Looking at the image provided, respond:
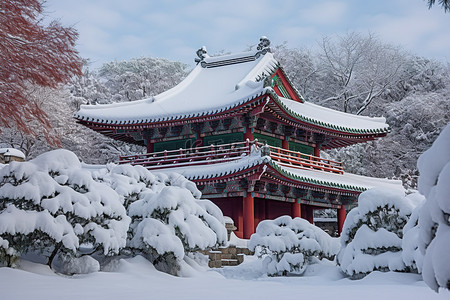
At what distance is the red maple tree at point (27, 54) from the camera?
7.34m

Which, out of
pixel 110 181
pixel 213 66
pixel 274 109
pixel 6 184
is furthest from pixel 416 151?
pixel 6 184

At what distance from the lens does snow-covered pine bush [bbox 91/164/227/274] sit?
1041 cm

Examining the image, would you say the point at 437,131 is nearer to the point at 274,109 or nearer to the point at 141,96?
the point at 274,109

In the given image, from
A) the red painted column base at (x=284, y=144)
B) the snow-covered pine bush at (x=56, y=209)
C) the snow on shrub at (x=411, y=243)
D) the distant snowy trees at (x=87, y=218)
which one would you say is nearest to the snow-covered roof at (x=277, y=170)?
the red painted column base at (x=284, y=144)

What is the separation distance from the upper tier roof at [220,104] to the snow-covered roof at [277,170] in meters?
2.27

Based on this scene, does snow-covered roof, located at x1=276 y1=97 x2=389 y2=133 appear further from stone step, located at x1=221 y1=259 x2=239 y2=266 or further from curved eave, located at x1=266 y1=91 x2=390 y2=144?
stone step, located at x1=221 y1=259 x2=239 y2=266

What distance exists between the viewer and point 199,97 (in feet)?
76.8

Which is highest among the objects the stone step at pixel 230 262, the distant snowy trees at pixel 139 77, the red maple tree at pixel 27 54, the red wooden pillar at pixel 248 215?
the distant snowy trees at pixel 139 77

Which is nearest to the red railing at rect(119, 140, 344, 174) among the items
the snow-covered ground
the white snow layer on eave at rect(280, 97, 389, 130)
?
the white snow layer on eave at rect(280, 97, 389, 130)

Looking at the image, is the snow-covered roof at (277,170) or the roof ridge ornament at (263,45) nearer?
the snow-covered roof at (277,170)

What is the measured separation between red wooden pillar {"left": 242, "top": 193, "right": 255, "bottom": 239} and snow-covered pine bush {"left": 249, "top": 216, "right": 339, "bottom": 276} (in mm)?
5345

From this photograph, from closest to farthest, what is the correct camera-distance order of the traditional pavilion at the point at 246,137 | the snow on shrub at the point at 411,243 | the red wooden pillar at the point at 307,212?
1. the snow on shrub at the point at 411,243
2. the traditional pavilion at the point at 246,137
3. the red wooden pillar at the point at 307,212

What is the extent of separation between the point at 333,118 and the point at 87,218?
695 inches

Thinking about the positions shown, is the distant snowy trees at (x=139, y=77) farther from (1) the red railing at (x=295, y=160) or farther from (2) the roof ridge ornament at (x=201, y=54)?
(1) the red railing at (x=295, y=160)
